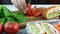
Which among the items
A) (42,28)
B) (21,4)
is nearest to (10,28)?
(42,28)

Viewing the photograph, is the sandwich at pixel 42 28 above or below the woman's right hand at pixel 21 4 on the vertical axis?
below

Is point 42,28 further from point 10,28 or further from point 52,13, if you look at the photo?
point 52,13

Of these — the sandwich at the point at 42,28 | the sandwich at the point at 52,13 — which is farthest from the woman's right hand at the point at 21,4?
the sandwich at the point at 42,28

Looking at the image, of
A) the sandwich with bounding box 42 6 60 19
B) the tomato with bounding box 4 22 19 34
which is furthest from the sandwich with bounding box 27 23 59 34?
the sandwich with bounding box 42 6 60 19

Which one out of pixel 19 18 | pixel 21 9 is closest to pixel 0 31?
pixel 19 18

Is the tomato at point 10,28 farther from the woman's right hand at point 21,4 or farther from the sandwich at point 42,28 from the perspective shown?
the woman's right hand at point 21,4

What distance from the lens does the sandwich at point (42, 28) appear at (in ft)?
2.78

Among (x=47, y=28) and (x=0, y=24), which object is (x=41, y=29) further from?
(x=0, y=24)

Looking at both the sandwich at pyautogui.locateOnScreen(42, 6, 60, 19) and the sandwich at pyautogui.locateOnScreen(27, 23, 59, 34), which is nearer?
the sandwich at pyautogui.locateOnScreen(27, 23, 59, 34)

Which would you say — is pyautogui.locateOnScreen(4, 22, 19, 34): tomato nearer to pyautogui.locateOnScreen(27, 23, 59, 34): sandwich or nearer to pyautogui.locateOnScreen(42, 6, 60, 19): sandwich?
pyautogui.locateOnScreen(27, 23, 59, 34): sandwich

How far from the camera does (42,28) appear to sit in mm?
891

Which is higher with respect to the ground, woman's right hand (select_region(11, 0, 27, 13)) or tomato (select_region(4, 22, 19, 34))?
woman's right hand (select_region(11, 0, 27, 13))

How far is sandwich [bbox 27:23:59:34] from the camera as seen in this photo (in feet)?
2.78

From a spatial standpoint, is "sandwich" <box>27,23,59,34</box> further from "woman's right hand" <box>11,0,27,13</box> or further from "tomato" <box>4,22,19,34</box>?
"woman's right hand" <box>11,0,27,13</box>
